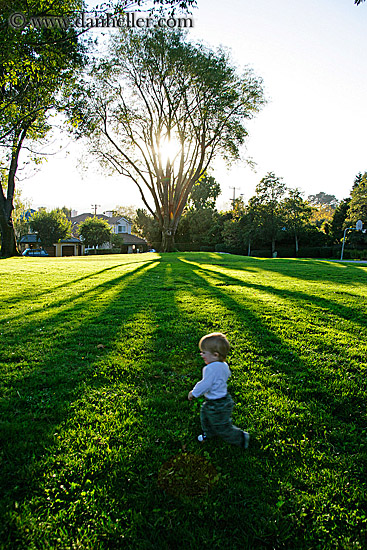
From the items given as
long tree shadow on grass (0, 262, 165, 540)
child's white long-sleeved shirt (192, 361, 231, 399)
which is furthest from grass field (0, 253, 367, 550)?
child's white long-sleeved shirt (192, 361, 231, 399)

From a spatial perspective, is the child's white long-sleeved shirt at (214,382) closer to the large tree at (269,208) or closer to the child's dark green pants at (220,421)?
the child's dark green pants at (220,421)

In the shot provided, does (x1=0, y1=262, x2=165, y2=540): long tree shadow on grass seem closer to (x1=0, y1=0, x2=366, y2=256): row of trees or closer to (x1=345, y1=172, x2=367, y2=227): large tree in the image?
(x1=0, y1=0, x2=366, y2=256): row of trees

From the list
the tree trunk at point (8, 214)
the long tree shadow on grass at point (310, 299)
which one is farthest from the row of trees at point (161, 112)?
the long tree shadow on grass at point (310, 299)

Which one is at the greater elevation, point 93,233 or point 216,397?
point 93,233

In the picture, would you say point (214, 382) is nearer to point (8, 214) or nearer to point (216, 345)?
point (216, 345)

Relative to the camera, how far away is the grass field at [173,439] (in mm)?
1875

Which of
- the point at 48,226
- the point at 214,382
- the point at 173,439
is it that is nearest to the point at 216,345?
the point at 214,382

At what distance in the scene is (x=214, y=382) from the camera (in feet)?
8.65

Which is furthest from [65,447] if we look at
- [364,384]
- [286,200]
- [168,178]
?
[286,200]

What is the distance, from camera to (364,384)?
11.3 feet

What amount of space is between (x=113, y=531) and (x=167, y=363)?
216cm

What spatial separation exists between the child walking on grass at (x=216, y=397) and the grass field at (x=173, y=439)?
10 centimetres

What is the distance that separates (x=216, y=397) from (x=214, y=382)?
0.13 metres

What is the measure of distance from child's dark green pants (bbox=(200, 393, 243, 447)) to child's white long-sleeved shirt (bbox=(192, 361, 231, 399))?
2.4 inches
